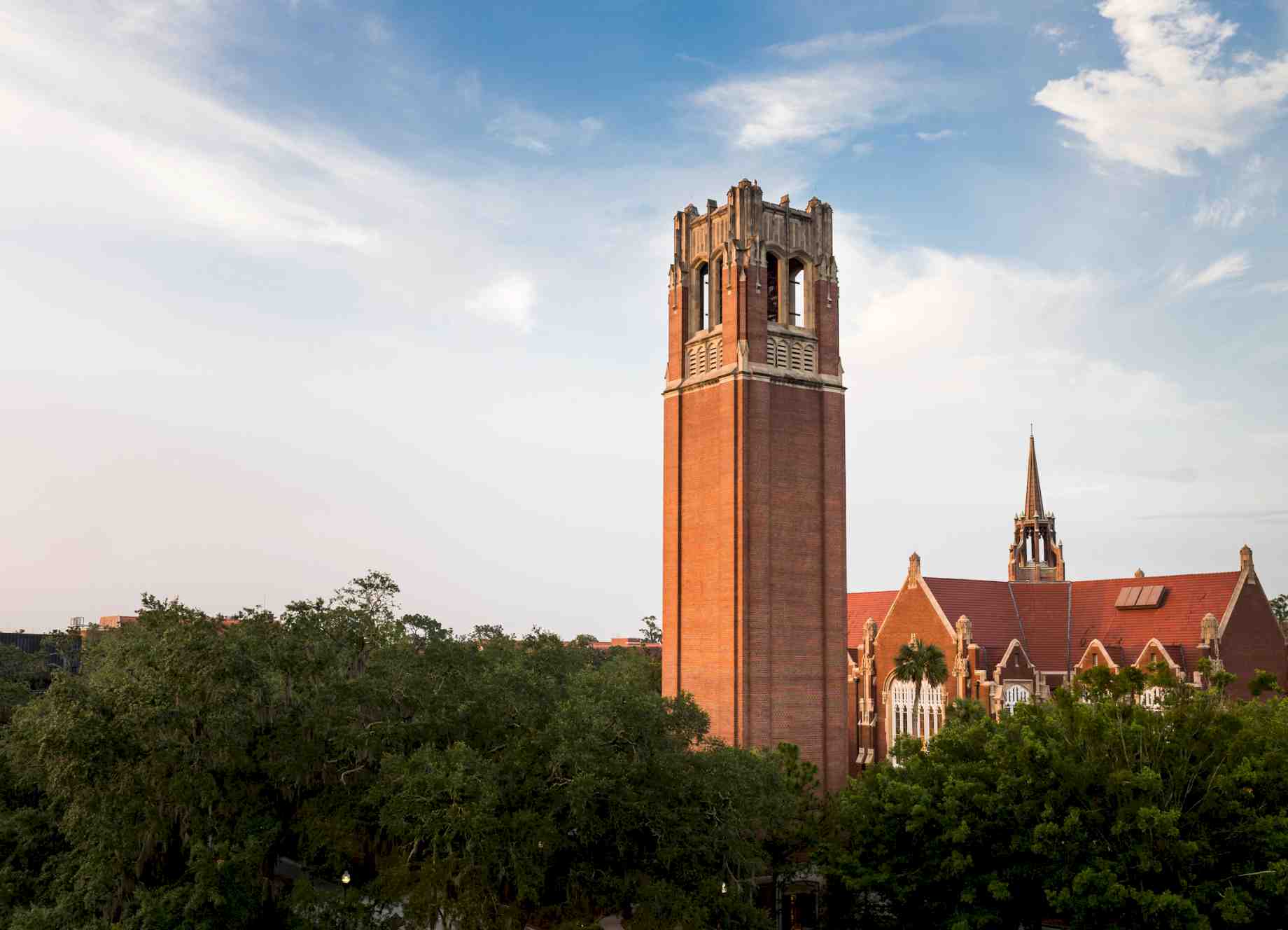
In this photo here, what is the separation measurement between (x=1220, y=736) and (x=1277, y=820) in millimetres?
2787

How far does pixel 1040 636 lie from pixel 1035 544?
25.0 m

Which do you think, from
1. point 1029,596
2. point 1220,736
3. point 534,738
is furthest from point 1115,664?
point 534,738

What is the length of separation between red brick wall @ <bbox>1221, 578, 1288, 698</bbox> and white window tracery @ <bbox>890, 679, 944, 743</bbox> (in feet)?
52.6

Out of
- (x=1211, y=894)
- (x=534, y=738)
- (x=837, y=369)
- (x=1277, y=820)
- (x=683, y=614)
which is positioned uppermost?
(x=837, y=369)

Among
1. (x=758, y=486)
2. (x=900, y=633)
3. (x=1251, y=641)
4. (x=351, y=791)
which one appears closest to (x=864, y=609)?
(x=900, y=633)

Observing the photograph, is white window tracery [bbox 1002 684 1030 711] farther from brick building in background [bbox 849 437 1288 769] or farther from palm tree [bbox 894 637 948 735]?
palm tree [bbox 894 637 948 735]

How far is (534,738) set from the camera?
29047 mm

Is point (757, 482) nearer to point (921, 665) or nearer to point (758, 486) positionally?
point (758, 486)

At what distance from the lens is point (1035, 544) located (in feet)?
307

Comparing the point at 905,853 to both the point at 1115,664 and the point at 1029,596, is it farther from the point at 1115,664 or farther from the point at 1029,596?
the point at 1029,596

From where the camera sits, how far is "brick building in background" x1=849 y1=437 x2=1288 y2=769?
211ft

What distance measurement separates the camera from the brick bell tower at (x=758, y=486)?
50.6 meters

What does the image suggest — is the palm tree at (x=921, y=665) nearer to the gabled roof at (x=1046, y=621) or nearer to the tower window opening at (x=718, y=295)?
the gabled roof at (x=1046, y=621)

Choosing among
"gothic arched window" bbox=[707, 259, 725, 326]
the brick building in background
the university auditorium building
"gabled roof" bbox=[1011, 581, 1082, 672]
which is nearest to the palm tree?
the brick building in background
